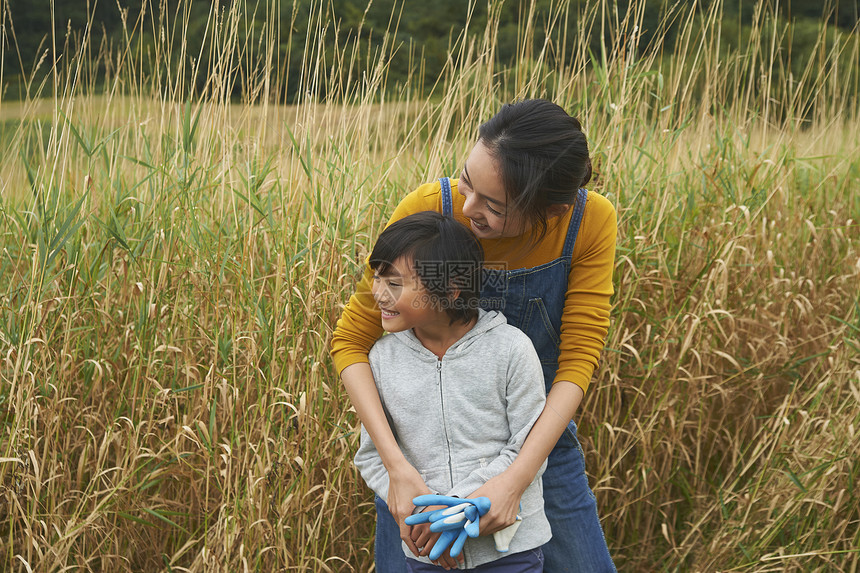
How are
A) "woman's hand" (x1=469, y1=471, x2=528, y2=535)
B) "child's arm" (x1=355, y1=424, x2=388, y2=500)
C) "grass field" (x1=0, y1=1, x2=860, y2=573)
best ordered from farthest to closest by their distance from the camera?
"grass field" (x1=0, y1=1, x2=860, y2=573) < "child's arm" (x1=355, y1=424, x2=388, y2=500) < "woman's hand" (x1=469, y1=471, x2=528, y2=535)

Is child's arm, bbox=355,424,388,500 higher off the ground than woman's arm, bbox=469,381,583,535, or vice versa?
woman's arm, bbox=469,381,583,535

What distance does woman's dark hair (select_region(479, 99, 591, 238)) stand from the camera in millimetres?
1146

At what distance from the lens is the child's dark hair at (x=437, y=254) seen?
1.17 meters

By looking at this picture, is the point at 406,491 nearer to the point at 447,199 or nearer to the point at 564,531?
the point at 564,531

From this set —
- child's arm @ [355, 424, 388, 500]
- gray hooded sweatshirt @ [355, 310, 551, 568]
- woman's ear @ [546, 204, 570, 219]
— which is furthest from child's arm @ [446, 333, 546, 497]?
woman's ear @ [546, 204, 570, 219]

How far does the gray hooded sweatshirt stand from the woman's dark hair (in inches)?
9.5

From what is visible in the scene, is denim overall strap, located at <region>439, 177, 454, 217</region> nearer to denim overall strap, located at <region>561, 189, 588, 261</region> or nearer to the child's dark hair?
the child's dark hair

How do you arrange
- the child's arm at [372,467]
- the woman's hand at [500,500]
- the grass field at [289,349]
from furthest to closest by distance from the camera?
the grass field at [289,349]
the child's arm at [372,467]
the woman's hand at [500,500]

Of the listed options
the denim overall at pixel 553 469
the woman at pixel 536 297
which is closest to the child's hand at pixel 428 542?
the woman at pixel 536 297

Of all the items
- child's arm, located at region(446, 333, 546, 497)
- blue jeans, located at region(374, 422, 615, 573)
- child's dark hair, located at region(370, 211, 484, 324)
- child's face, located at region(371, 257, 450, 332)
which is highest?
child's dark hair, located at region(370, 211, 484, 324)

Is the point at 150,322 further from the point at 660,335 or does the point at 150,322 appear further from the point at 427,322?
the point at 660,335

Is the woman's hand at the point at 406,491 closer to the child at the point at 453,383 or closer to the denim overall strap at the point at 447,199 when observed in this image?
the child at the point at 453,383

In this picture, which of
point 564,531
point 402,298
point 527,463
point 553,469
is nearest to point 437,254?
point 402,298

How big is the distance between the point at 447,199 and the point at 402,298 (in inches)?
9.0
